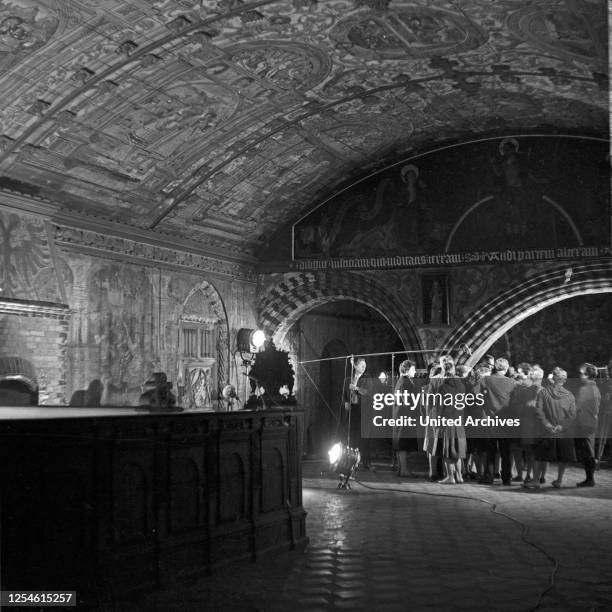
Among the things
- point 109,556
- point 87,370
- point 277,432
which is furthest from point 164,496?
point 87,370

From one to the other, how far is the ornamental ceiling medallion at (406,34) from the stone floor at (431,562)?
641cm

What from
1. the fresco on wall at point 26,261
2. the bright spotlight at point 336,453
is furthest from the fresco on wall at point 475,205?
the fresco on wall at point 26,261

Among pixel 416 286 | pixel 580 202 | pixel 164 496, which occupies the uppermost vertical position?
pixel 580 202

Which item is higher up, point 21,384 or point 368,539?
point 21,384

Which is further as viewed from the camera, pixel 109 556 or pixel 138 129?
pixel 138 129

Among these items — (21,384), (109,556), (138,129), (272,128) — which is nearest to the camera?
(109,556)

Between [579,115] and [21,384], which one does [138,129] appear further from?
[579,115]

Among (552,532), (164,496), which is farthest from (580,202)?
(164,496)

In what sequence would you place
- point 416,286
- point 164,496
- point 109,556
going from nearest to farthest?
1. point 109,556
2. point 164,496
3. point 416,286

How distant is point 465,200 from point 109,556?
12656mm

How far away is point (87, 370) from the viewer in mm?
13070

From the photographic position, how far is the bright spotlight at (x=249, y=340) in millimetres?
17484

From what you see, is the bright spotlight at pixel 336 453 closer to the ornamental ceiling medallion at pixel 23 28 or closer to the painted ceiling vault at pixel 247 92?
the painted ceiling vault at pixel 247 92

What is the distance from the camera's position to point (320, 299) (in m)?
18.4
